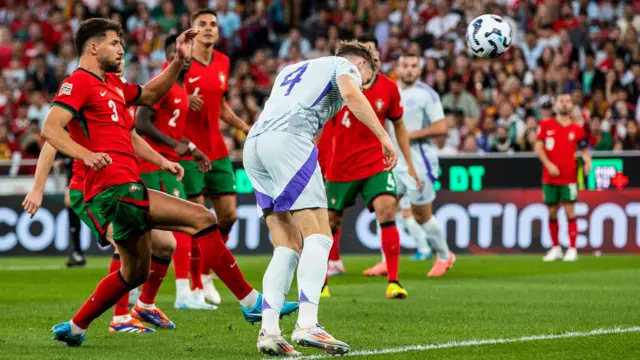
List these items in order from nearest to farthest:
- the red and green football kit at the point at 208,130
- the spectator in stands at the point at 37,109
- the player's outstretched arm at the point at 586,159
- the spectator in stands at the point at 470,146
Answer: the red and green football kit at the point at 208,130, the player's outstretched arm at the point at 586,159, the spectator in stands at the point at 470,146, the spectator in stands at the point at 37,109

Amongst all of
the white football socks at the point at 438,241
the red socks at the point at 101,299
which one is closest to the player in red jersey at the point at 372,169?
the white football socks at the point at 438,241

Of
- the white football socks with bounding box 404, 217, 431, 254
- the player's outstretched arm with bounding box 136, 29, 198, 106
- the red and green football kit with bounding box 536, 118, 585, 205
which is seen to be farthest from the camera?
the red and green football kit with bounding box 536, 118, 585, 205

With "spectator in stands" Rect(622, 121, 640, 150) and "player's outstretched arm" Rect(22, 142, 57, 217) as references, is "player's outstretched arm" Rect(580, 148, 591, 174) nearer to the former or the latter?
"spectator in stands" Rect(622, 121, 640, 150)

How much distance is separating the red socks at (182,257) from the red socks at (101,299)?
2.74 m

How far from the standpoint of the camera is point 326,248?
7102 mm

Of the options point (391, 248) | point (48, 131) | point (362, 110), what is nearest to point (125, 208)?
point (48, 131)

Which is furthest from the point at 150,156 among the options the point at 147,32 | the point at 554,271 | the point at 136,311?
the point at 147,32

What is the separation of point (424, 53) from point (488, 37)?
11.5 m

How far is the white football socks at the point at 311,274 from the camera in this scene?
22.8ft

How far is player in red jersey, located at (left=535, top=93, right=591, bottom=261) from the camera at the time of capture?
1711 cm

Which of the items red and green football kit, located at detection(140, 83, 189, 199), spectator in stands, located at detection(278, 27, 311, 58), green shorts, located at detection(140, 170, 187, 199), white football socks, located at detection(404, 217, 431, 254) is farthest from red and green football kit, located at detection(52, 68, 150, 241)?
spectator in stands, located at detection(278, 27, 311, 58)

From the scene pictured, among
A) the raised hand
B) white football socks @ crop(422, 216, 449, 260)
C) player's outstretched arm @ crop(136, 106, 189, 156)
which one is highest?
the raised hand

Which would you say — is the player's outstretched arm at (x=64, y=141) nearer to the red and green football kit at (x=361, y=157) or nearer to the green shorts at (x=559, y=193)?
the red and green football kit at (x=361, y=157)

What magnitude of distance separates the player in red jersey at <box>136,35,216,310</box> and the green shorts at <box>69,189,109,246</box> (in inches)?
51.6
